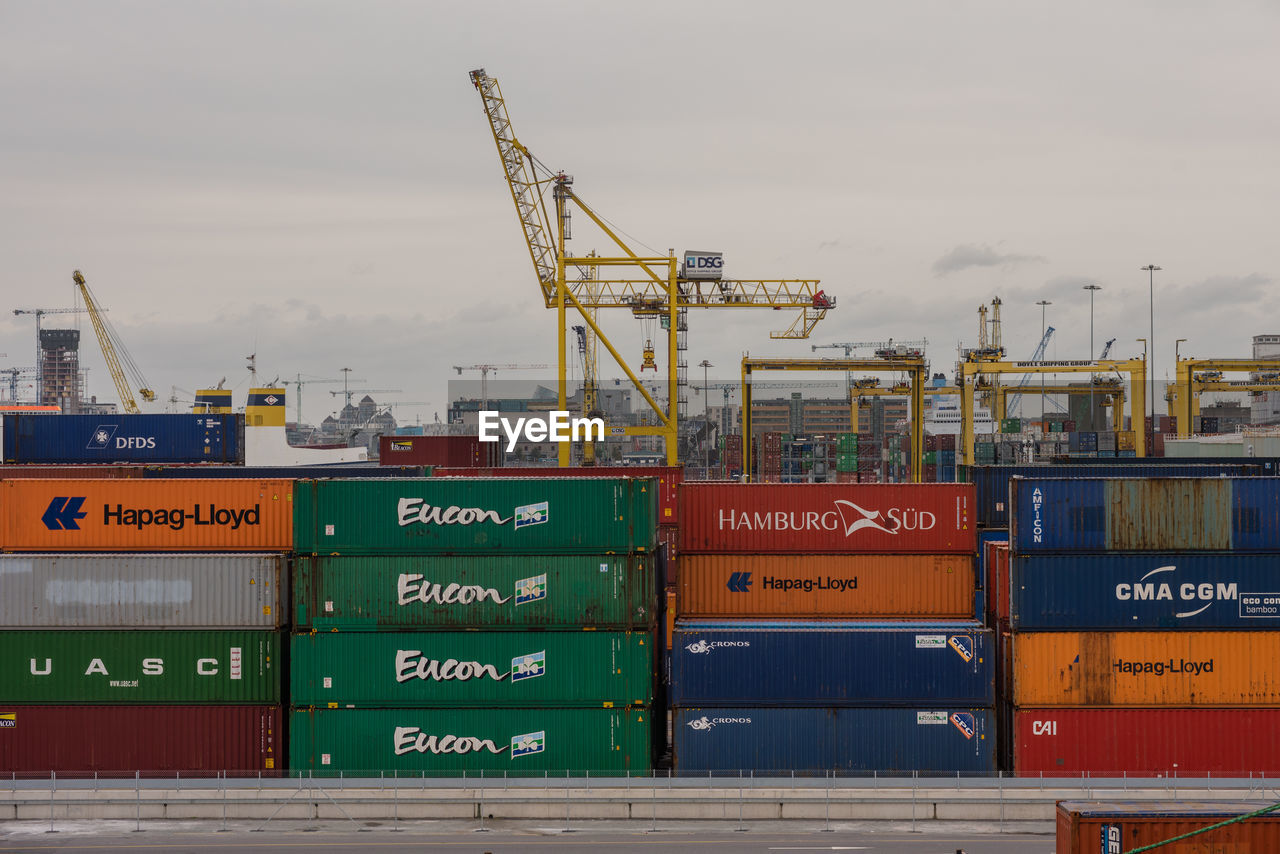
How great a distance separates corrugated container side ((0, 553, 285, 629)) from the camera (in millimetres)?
30109

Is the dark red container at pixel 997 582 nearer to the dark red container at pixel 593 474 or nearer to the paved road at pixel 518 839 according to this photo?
the paved road at pixel 518 839

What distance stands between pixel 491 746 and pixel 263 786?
5575 millimetres

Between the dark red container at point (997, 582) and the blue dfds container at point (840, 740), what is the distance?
3123 millimetres

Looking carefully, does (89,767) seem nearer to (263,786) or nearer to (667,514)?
(263,786)

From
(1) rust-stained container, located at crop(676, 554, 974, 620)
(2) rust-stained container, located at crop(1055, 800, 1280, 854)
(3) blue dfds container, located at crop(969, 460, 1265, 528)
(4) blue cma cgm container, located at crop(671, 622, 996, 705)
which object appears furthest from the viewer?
(3) blue dfds container, located at crop(969, 460, 1265, 528)

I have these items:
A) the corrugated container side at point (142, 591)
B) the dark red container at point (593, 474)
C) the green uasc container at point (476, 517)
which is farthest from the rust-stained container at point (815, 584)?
the corrugated container side at point (142, 591)

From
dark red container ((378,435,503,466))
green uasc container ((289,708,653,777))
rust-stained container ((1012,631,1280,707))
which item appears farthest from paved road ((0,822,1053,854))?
dark red container ((378,435,503,466))

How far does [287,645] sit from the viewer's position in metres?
30.5

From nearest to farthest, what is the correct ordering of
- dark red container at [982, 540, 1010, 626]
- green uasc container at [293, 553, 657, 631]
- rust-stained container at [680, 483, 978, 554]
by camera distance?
1. green uasc container at [293, 553, 657, 631]
2. dark red container at [982, 540, 1010, 626]
3. rust-stained container at [680, 483, 978, 554]

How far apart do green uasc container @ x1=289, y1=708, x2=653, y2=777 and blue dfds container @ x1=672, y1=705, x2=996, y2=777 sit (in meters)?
1.61

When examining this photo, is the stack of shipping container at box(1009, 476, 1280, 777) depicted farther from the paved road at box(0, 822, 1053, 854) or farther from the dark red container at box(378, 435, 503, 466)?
the dark red container at box(378, 435, 503, 466)

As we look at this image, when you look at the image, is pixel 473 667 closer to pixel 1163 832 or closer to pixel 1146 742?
pixel 1163 832

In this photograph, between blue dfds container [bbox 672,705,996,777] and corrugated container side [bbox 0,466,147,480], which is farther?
corrugated container side [bbox 0,466,147,480]

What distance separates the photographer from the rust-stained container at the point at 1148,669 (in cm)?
3002
